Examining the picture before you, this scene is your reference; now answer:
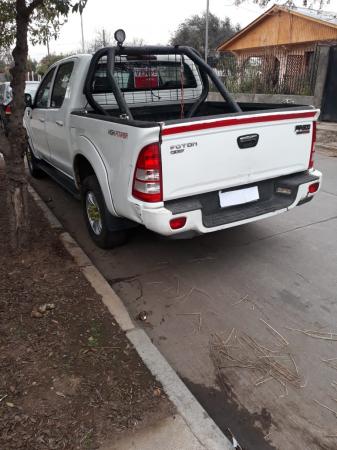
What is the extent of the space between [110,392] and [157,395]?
11.3 inches

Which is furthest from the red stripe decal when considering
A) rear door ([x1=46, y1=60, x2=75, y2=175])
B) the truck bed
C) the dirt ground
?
rear door ([x1=46, y1=60, x2=75, y2=175])

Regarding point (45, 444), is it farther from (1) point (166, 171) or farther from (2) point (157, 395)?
(1) point (166, 171)

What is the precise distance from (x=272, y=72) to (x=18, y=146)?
1345cm

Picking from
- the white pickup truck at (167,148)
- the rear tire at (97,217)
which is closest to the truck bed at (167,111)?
the white pickup truck at (167,148)

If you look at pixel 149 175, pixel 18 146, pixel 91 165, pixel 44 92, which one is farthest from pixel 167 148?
pixel 44 92

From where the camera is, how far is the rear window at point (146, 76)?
15.5 feet

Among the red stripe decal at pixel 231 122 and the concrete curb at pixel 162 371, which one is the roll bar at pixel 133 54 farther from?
the concrete curb at pixel 162 371

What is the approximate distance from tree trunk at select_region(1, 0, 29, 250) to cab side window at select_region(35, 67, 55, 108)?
6.09 feet

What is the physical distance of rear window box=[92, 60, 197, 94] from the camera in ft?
15.5

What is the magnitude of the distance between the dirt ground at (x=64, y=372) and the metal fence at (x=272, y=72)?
41.5 feet

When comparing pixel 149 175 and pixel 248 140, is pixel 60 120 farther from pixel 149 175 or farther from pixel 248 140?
pixel 248 140

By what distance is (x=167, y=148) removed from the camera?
3.03 meters

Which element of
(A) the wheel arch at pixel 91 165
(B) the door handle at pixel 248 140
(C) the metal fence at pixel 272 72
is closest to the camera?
(B) the door handle at pixel 248 140

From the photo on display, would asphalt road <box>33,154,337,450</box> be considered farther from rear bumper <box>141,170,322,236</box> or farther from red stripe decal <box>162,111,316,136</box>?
red stripe decal <box>162,111,316,136</box>
